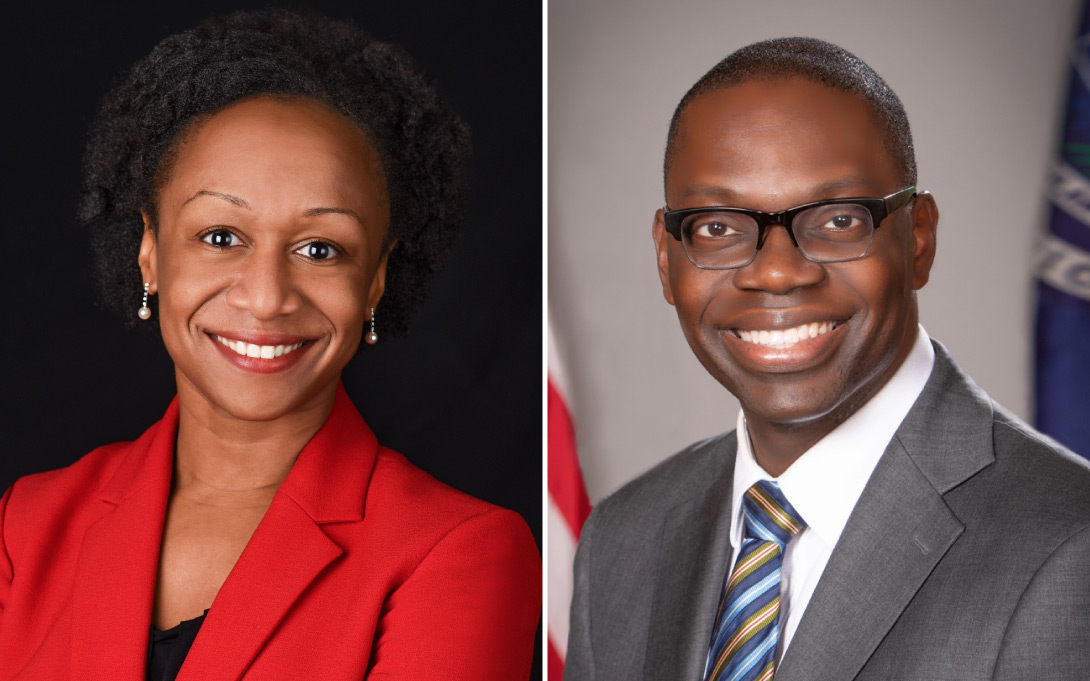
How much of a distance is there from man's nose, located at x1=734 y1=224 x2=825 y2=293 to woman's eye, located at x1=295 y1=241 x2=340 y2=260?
975mm

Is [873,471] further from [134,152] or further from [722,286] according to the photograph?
[134,152]

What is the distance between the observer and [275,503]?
277 cm

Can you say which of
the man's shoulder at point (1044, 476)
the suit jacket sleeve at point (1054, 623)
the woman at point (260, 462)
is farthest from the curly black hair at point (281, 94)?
the suit jacket sleeve at point (1054, 623)

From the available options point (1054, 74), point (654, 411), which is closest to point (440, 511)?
point (654, 411)

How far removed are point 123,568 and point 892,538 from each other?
162 cm

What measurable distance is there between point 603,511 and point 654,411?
3.01 ft

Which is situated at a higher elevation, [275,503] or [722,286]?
[722,286]

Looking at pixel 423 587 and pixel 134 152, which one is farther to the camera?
pixel 134 152

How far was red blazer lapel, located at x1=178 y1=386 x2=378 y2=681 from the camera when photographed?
8.30 feet

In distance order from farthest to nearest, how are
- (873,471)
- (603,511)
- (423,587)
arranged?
(603,511)
(423,587)
(873,471)

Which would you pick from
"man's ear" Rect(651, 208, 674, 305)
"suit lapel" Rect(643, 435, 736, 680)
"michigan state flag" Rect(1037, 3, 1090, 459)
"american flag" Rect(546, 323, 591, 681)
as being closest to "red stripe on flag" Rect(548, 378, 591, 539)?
"american flag" Rect(546, 323, 591, 681)

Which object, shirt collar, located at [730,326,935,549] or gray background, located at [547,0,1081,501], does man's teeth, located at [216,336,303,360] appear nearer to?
shirt collar, located at [730,326,935,549]

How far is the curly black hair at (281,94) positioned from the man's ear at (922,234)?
1.23 m

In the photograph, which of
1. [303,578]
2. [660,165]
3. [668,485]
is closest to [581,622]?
[668,485]
